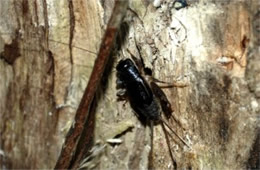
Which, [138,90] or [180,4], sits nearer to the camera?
[180,4]

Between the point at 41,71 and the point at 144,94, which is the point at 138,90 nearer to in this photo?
the point at 144,94

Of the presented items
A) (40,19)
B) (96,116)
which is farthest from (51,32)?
(96,116)

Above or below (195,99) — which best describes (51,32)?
above

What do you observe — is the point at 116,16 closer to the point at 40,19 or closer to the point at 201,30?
the point at 201,30

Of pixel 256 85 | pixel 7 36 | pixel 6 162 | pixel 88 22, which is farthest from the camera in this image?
pixel 6 162

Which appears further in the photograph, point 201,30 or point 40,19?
point 40,19

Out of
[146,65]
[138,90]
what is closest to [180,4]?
[146,65]

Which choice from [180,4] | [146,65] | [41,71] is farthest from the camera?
[41,71]
